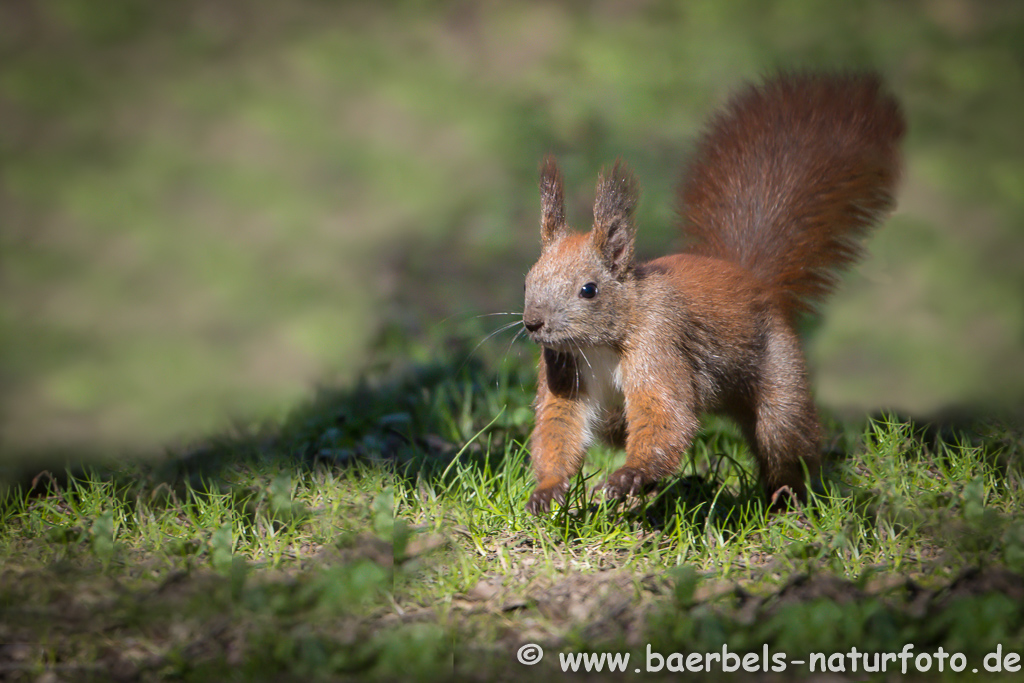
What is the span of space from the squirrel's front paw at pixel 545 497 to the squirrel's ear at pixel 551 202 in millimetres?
832

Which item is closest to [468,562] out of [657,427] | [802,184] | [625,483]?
[625,483]

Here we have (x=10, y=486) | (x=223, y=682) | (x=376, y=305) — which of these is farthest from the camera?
(x=376, y=305)

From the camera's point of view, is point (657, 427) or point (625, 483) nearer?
point (625, 483)

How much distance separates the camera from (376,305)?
16.9ft

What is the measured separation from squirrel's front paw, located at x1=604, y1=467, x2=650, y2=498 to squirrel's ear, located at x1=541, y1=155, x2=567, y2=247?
855 mm

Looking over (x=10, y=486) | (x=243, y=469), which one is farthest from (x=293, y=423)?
(x=10, y=486)

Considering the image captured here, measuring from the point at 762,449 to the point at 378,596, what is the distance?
4.91ft

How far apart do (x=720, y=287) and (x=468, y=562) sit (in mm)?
1309

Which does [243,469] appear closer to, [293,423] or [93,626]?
[293,423]

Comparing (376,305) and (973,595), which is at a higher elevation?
(376,305)

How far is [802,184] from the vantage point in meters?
3.36

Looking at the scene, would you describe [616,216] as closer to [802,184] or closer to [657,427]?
[657,427]

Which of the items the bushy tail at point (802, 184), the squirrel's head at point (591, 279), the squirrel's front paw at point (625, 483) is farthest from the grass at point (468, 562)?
the bushy tail at point (802, 184)

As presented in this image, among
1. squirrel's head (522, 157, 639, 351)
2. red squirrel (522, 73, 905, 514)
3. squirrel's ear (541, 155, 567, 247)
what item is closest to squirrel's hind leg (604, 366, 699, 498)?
red squirrel (522, 73, 905, 514)
